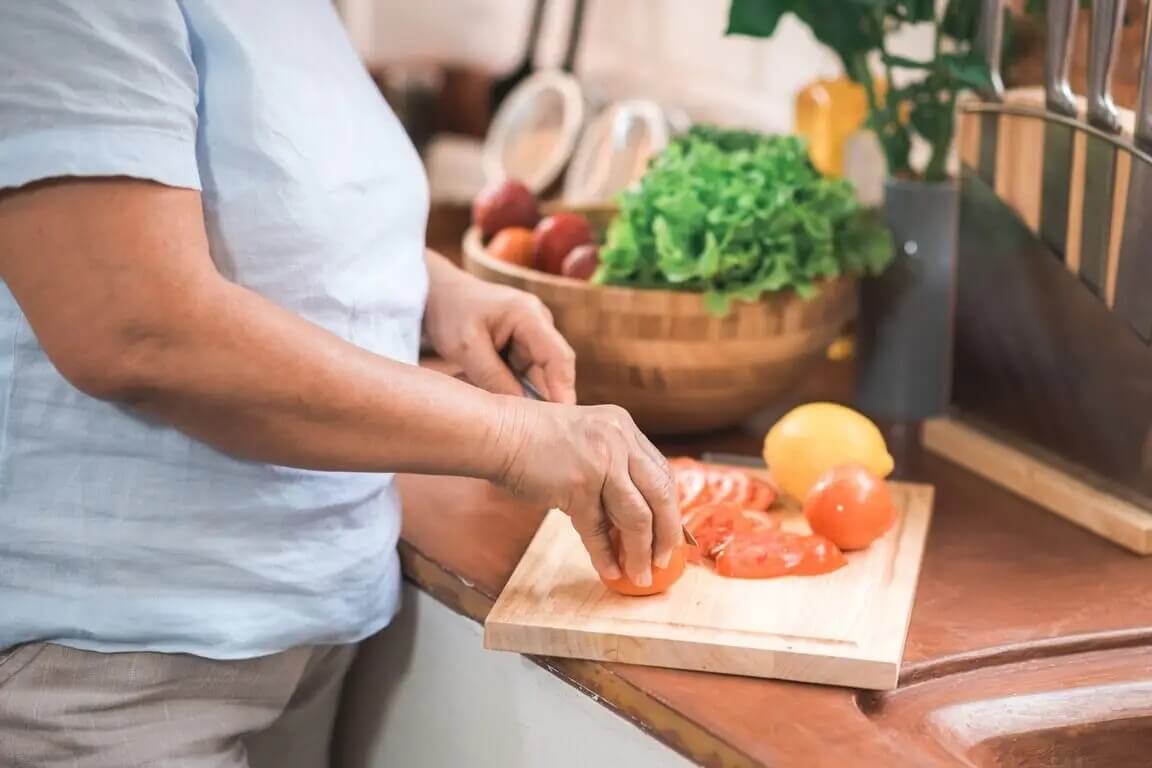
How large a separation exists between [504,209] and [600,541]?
57 centimetres

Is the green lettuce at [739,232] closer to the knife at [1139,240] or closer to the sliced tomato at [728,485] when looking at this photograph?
the sliced tomato at [728,485]

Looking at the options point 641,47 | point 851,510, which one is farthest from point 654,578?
point 641,47

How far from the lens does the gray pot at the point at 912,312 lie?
3.96 ft

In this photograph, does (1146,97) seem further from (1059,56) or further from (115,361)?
(115,361)

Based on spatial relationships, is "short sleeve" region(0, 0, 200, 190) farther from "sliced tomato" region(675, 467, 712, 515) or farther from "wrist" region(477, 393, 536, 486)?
"sliced tomato" region(675, 467, 712, 515)

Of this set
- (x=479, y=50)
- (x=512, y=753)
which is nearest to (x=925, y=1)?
(x=512, y=753)

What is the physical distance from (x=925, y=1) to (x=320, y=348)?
703 mm

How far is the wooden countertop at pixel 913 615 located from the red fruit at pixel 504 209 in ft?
0.95

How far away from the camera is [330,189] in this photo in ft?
2.66

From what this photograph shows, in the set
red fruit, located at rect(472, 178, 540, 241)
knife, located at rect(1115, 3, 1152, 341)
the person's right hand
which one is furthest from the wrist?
red fruit, located at rect(472, 178, 540, 241)

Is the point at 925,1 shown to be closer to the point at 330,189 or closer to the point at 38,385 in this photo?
the point at 330,189

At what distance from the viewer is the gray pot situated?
121 centimetres

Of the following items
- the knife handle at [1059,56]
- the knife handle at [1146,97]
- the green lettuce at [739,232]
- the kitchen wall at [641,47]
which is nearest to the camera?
the knife handle at [1146,97]

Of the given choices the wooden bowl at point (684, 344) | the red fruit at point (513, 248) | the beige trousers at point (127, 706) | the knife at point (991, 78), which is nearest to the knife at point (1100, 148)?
the knife at point (991, 78)
